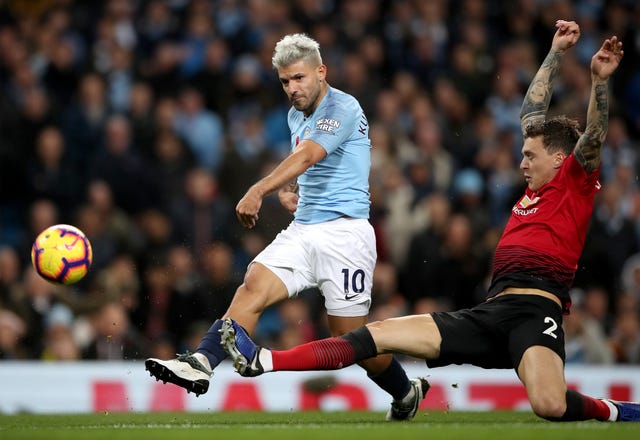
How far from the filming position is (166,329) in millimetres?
10352

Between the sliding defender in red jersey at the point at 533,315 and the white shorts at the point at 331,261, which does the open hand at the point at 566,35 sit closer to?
the sliding defender in red jersey at the point at 533,315

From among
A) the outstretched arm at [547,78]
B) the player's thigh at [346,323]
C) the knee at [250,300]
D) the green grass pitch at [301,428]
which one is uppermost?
the outstretched arm at [547,78]

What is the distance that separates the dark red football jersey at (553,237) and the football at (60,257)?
280 cm

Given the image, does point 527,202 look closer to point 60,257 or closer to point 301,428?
point 301,428

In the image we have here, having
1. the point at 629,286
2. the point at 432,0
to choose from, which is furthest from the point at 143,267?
the point at 432,0

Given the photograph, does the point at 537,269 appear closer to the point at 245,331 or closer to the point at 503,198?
the point at 245,331

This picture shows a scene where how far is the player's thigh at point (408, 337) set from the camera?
21.5 ft

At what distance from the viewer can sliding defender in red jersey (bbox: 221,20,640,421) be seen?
21.0 ft

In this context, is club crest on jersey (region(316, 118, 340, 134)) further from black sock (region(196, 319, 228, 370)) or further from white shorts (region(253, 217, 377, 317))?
black sock (region(196, 319, 228, 370))

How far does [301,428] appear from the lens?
6.53 metres

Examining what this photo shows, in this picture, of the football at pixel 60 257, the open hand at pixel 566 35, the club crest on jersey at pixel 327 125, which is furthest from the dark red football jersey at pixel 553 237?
the football at pixel 60 257

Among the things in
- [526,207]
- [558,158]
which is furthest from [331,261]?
[558,158]

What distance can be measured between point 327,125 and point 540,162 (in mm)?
1347

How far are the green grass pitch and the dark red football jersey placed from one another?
0.88 meters
